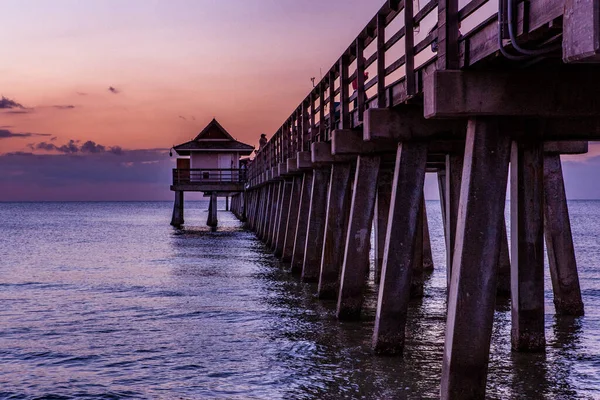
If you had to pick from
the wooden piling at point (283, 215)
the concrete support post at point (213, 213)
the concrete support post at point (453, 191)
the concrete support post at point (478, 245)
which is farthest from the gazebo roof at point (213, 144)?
Answer: the concrete support post at point (478, 245)

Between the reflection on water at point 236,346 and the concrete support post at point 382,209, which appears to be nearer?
the reflection on water at point 236,346

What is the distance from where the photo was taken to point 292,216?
69.2 feet

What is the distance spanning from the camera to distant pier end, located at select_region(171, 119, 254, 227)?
4641 cm

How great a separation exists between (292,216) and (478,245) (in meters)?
14.8

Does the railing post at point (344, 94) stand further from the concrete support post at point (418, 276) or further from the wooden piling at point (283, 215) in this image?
the wooden piling at point (283, 215)

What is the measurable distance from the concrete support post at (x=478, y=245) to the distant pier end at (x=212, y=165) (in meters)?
39.6

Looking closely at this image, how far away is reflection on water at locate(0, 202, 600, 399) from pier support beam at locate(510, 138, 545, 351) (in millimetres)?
776

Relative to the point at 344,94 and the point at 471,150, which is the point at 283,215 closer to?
the point at 344,94

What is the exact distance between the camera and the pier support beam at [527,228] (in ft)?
28.8

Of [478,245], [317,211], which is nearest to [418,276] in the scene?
[317,211]

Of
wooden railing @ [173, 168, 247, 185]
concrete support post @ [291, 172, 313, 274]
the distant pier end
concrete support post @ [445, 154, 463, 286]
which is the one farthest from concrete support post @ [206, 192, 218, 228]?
concrete support post @ [445, 154, 463, 286]

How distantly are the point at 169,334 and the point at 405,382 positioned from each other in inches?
187

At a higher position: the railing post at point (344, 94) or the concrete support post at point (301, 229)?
the railing post at point (344, 94)

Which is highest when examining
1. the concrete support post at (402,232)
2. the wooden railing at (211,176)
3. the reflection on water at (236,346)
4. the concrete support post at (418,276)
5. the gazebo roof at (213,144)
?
the gazebo roof at (213,144)
